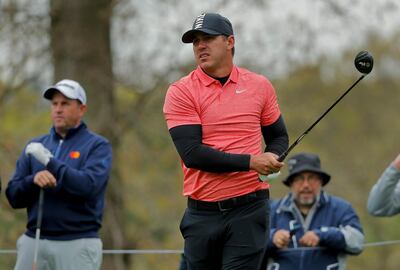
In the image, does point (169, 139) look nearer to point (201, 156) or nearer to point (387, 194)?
point (387, 194)

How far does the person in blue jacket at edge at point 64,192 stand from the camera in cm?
776

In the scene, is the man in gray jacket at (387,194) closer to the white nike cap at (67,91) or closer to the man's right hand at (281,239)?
the man's right hand at (281,239)

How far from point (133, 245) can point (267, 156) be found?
9.64m

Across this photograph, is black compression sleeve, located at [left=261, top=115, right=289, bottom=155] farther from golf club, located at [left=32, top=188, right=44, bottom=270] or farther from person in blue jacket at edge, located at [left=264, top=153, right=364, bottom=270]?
golf club, located at [left=32, top=188, right=44, bottom=270]

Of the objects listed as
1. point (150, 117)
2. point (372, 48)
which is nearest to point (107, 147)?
point (150, 117)

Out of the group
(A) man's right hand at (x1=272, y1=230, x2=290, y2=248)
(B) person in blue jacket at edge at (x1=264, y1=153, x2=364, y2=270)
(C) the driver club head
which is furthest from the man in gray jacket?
(C) the driver club head

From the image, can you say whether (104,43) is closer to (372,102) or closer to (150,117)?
(150,117)

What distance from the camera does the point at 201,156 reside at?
621 centimetres

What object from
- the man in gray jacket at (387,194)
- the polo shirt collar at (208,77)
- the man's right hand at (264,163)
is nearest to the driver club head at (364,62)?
the polo shirt collar at (208,77)

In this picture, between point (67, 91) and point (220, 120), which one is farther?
point (67, 91)

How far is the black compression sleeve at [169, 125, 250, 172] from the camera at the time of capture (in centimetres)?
617

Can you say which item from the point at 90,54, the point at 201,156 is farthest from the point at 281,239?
the point at 90,54

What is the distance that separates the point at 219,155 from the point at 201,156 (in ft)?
0.38

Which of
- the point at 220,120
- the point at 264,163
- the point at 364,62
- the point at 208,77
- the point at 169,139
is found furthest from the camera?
the point at 169,139
